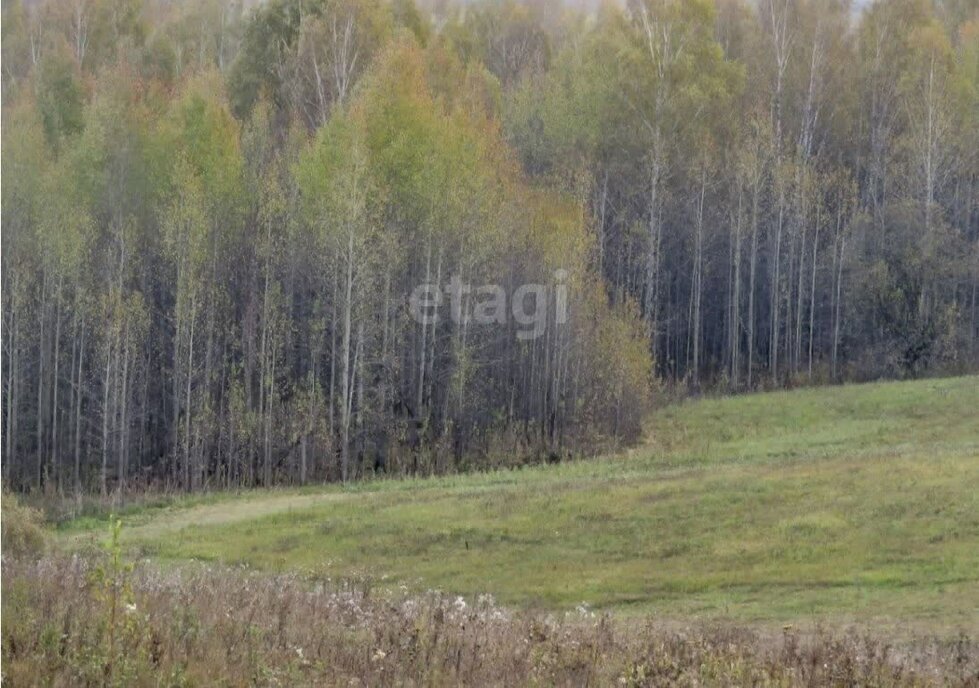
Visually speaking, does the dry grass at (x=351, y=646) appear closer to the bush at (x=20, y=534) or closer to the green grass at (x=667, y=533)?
the bush at (x=20, y=534)

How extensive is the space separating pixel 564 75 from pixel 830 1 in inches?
429

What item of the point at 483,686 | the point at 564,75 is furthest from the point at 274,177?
the point at 483,686

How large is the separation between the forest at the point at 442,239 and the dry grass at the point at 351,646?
21.0 metres

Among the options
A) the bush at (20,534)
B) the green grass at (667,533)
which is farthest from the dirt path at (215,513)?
the bush at (20,534)

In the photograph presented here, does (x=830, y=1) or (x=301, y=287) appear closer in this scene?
(x=301, y=287)

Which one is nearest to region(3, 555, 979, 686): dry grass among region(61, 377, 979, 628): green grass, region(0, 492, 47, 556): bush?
region(0, 492, 47, 556): bush

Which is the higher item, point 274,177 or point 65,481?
point 274,177

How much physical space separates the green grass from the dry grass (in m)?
4.16

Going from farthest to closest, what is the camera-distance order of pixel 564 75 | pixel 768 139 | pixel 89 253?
pixel 564 75
pixel 768 139
pixel 89 253

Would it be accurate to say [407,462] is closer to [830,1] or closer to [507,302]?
[507,302]

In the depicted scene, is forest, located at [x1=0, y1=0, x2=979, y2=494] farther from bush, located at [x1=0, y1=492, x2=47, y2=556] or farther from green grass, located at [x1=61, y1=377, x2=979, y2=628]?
bush, located at [x1=0, y1=492, x2=47, y2=556]

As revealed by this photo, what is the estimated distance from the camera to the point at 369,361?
1350 inches

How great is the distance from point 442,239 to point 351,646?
85.9 feet

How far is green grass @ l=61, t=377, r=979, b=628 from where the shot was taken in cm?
1600
